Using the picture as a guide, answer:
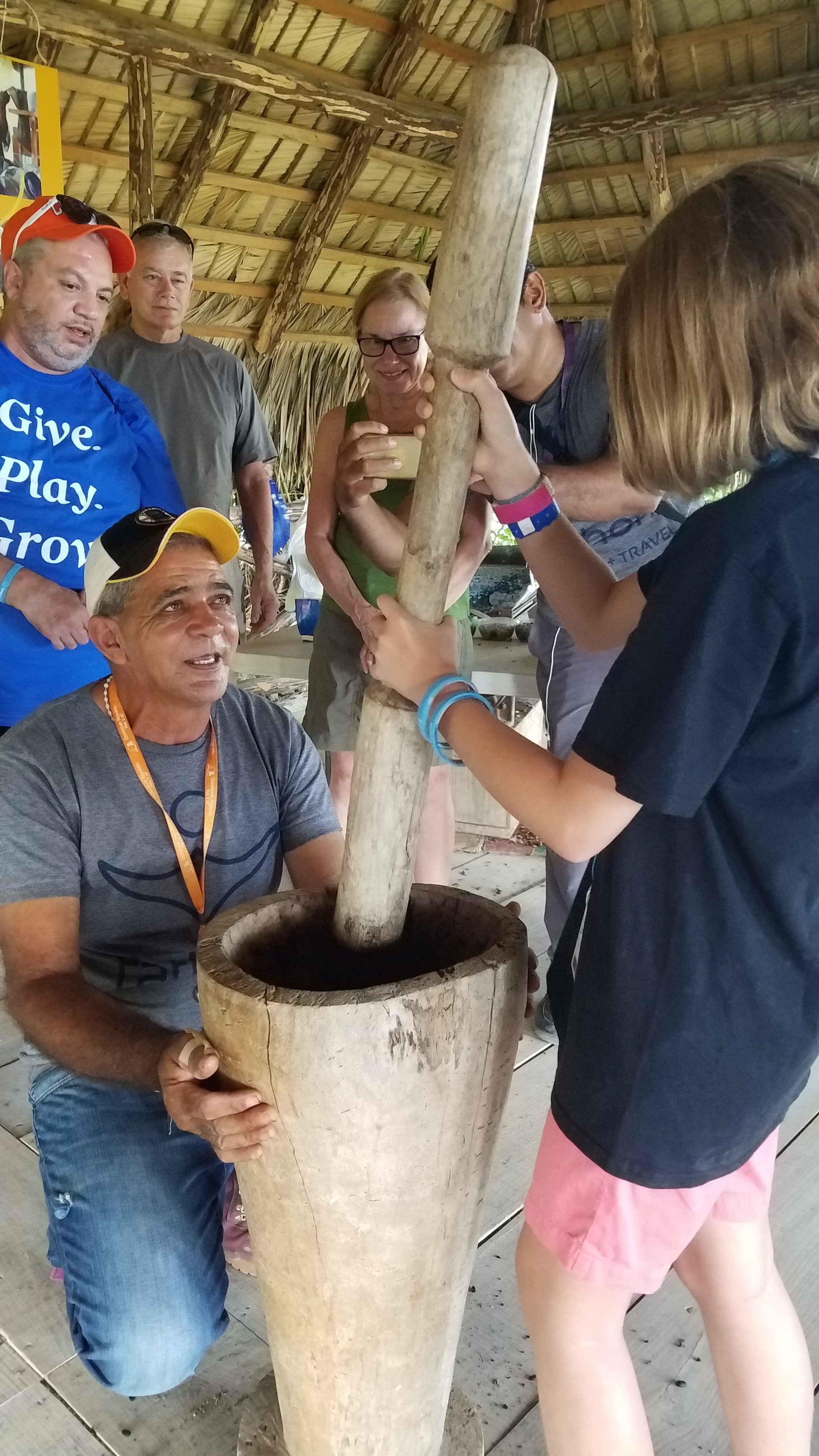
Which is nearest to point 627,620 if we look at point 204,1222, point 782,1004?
point 782,1004

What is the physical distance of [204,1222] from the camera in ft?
4.41

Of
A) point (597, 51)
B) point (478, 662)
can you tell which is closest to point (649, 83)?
point (597, 51)

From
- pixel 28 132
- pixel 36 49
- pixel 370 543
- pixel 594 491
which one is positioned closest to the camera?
pixel 594 491

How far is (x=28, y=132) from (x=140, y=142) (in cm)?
140

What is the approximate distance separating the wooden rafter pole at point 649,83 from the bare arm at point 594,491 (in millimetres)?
4234

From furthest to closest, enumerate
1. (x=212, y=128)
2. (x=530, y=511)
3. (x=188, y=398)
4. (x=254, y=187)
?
(x=254, y=187) → (x=212, y=128) → (x=188, y=398) → (x=530, y=511)

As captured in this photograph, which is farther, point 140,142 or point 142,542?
point 140,142

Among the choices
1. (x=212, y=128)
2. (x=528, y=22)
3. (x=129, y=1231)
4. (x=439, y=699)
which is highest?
(x=528, y=22)

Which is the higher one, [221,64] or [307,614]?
[221,64]

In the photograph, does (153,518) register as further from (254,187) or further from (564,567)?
(254,187)

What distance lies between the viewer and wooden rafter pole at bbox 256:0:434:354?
17.8 feet

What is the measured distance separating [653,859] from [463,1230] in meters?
0.44

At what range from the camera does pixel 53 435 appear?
200cm

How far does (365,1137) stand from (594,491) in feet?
3.92
